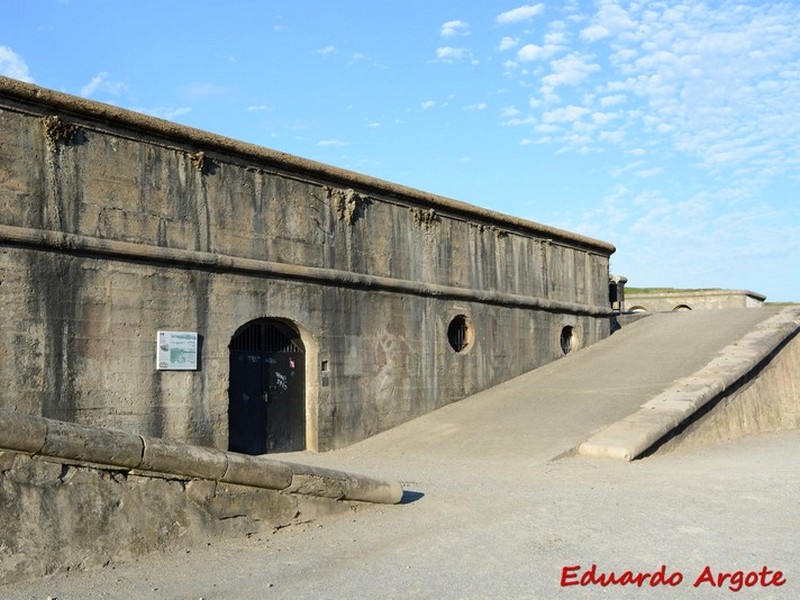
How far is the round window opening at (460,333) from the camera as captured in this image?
49.6ft

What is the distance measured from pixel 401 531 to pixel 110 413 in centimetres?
474

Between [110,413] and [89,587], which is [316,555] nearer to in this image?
[89,587]

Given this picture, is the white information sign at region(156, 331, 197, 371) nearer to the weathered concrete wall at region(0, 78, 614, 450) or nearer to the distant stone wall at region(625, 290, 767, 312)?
the weathered concrete wall at region(0, 78, 614, 450)

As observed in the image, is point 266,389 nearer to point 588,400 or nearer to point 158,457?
point 588,400

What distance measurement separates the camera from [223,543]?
5613 millimetres

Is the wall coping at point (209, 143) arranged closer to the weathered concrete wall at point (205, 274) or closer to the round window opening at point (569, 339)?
the weathered concrete wall at point (205, 274)

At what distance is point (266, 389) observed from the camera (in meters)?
11.7

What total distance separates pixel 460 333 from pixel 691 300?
18494 mm

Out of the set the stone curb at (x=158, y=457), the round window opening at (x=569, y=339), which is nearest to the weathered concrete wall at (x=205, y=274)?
the round window opening at (x=569, y=339)

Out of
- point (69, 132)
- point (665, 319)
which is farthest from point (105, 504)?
point (665, 319)

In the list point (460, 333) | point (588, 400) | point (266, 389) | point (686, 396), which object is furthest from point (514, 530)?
point (460, 333)

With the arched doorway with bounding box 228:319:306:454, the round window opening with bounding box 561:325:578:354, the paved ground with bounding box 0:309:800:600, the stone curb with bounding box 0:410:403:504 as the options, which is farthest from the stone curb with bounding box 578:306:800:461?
the stone curb with bounding box 0:410:403:504

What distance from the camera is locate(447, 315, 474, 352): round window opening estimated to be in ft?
49.6

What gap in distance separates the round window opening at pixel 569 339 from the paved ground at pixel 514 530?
6.00 m
